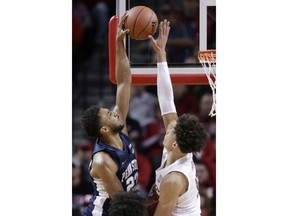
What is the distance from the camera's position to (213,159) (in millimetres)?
3854

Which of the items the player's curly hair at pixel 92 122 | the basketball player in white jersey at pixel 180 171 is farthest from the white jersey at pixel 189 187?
the player's curly hair at pixel 92 122

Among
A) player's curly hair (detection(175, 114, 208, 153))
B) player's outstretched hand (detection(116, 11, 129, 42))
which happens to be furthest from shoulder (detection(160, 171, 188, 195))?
player's outstretched hand (detection(116, 11, 129, 42))

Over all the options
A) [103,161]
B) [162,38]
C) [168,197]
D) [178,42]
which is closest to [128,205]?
[168,197]

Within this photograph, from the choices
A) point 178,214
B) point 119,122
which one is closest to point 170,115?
point 119,122

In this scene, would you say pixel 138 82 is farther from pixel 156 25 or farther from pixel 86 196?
pixel 86 196

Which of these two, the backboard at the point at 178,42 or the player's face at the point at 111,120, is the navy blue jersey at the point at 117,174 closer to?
the player's face at the point at 111,120

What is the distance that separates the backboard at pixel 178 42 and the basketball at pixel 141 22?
7.1 inches

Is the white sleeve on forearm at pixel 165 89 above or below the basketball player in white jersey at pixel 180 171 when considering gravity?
above

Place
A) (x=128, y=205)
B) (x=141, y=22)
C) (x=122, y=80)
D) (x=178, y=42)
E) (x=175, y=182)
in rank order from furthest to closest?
(x=178, y=42) < (x=122, y=80) < (x=141, y=22) < (x=175, y=182) < (x=128, y=205)

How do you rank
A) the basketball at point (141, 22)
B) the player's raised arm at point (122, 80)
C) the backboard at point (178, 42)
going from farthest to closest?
the backboard at point (178, 42) < the player's raised arm at point (122, 80) < the basketball at point (141, 22)

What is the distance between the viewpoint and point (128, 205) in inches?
122

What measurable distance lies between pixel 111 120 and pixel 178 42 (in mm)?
777

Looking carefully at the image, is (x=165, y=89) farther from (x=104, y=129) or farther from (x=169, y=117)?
(x=104, y=129)

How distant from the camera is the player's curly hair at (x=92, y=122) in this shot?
11.2ft
